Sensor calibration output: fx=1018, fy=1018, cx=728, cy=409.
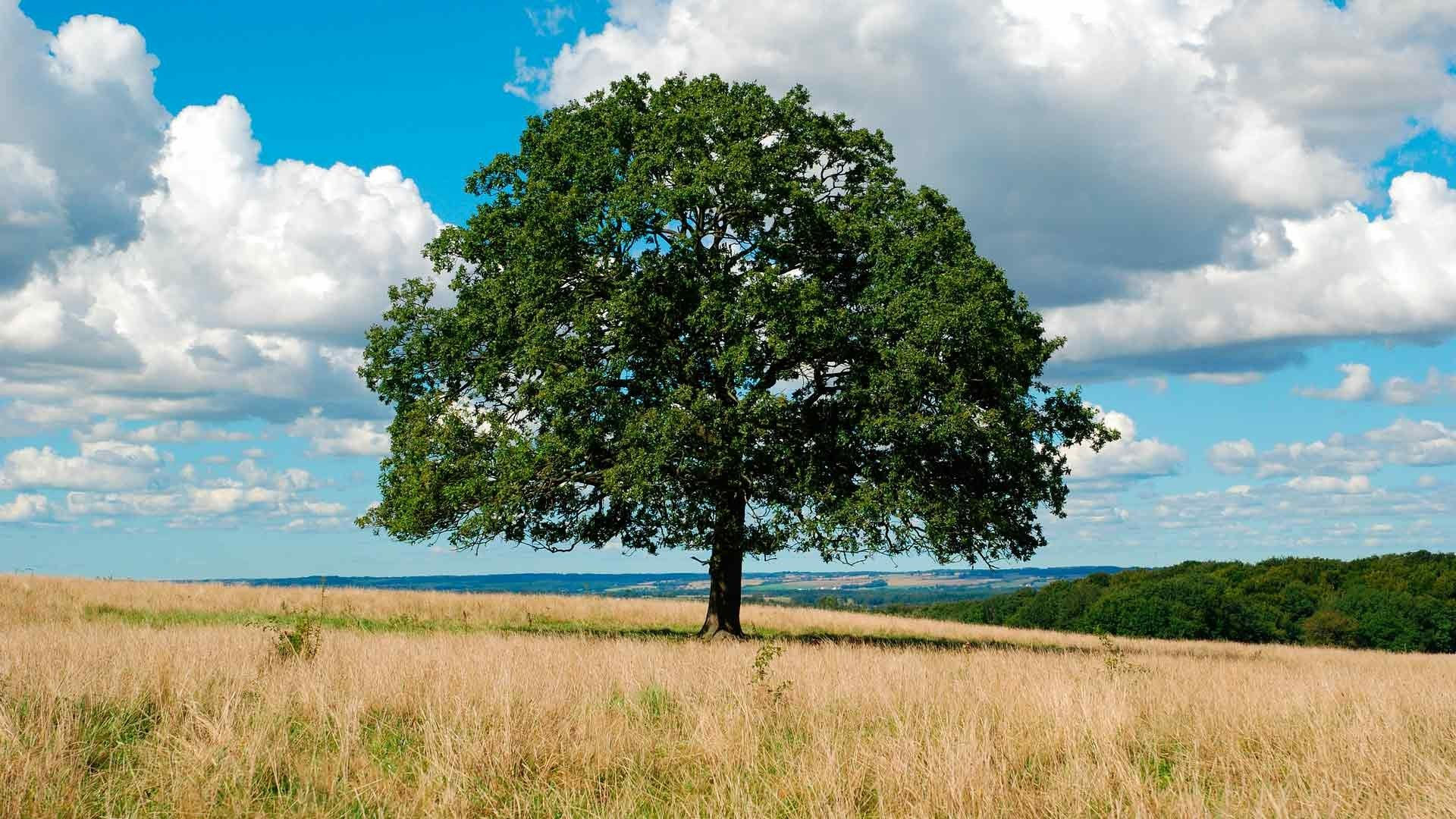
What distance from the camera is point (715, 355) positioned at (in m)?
21.3

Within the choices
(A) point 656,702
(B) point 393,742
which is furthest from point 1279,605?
(B) point 393,742

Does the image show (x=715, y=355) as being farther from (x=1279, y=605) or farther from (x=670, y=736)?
(x=1279, y=605)

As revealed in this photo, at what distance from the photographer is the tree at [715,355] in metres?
20.1

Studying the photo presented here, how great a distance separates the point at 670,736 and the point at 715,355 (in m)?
12.8

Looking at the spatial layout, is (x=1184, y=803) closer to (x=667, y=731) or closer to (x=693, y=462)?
(x=667, y=731)

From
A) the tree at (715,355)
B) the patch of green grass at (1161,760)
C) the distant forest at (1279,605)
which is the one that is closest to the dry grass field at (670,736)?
the patch of green grass at (1161,760)

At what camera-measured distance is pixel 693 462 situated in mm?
20078

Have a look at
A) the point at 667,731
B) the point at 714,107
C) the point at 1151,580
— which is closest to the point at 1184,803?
the point at 667,731

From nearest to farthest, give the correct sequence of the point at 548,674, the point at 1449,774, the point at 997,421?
the point at 1449,774 < the point at 548,674 < the point at 997,421

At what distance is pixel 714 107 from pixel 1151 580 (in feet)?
268

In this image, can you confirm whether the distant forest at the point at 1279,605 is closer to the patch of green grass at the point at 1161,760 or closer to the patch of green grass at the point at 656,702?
the patch of green grass at the point at 1161,760

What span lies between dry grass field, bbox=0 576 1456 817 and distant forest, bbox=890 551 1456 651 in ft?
215

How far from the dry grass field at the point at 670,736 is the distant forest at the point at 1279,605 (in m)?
65.4

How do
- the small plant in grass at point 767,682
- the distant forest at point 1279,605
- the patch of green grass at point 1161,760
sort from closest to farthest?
the patch of green grass at point 1161,760 → the small plant in grass at point 767,682 → the distant forest at point 1279,605
